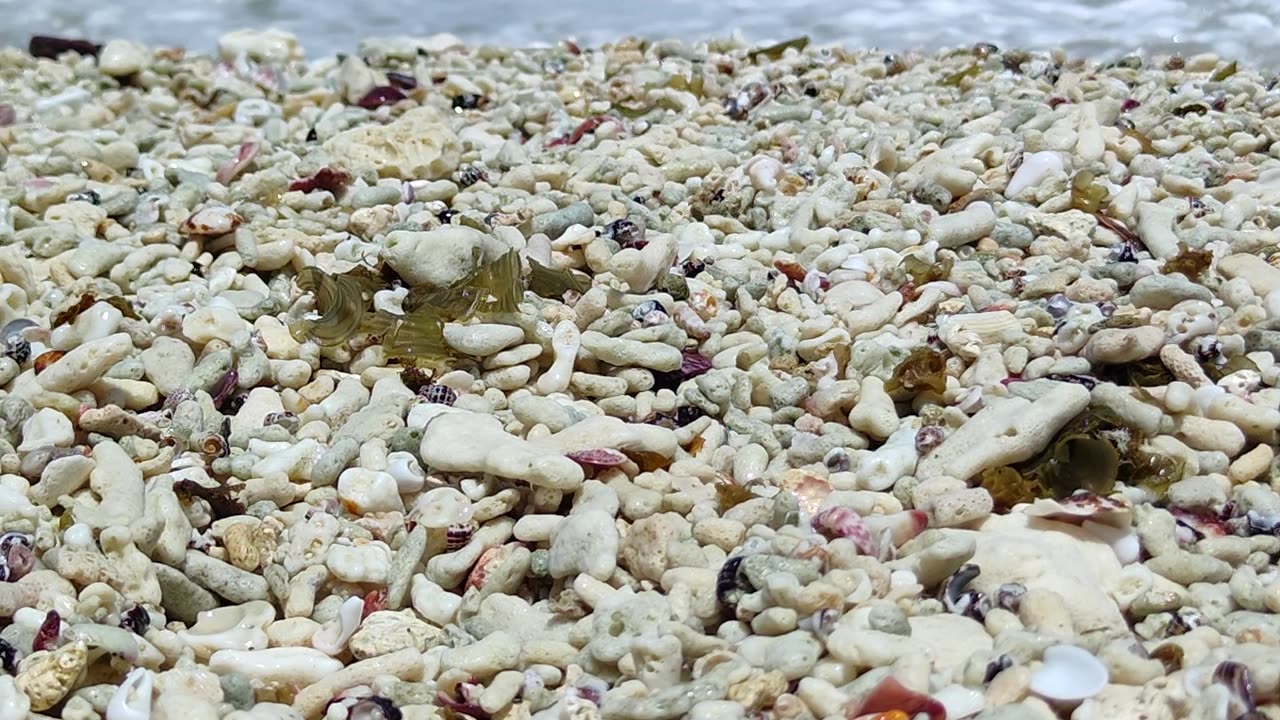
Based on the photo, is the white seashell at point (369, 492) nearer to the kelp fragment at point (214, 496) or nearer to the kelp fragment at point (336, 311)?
the kelp fragment at point (214, 496)

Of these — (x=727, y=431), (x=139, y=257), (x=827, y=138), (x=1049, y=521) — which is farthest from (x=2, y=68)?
(x=1049, y=521)

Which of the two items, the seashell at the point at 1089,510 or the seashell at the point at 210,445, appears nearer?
the seashell at the point at 1089,510

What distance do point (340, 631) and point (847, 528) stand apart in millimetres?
700

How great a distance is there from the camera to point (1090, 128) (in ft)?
9.78

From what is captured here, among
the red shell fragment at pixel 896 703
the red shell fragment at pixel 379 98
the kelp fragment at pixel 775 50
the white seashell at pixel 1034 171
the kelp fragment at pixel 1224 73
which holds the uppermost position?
the kelp fragment at pixel 775 50

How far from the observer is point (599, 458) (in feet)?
6.12

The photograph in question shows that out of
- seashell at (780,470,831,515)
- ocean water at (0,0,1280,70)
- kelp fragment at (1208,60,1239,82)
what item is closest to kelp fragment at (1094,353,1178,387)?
seashell at (780,470,831,515)

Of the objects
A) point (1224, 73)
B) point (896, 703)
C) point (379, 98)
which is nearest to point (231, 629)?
point (896, 703)

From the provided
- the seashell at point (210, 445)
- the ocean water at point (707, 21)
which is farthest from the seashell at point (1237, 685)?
the ocean water at point (707, 21)

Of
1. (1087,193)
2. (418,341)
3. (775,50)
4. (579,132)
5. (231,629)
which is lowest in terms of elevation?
(231,629)

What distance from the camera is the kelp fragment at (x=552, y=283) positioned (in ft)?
7.95

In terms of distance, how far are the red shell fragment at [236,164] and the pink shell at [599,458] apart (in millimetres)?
1698

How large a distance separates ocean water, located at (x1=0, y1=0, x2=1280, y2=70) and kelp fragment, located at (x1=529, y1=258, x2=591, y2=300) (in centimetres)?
247

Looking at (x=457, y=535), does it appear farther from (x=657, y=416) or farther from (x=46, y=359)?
(x=46, y=359)
